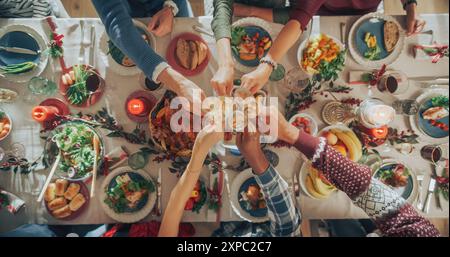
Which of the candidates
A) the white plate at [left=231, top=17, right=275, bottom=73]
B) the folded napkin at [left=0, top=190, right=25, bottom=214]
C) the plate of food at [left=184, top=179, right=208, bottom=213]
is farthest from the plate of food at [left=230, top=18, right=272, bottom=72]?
the folded napkin at [left=0, top=190, right=25, bottom=214]

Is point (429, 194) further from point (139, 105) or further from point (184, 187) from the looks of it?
point (139, 105)

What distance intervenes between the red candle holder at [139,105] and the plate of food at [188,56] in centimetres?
19

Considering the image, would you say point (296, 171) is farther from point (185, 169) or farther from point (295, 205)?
point (185, 169)

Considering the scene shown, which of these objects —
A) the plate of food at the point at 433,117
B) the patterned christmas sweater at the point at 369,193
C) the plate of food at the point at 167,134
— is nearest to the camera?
the patterned christmas sweater at the point at 369,193

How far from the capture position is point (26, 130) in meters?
1.42

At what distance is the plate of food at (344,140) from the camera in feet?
4.58

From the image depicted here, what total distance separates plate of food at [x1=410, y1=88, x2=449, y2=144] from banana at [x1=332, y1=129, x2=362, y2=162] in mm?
317

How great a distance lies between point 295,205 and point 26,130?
4.27 feet

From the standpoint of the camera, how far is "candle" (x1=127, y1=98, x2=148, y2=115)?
4.53 ft

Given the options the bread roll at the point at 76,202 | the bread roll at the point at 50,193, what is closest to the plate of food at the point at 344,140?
the bread roll at the point at 76,202

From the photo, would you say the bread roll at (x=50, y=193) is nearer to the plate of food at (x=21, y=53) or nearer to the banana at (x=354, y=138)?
the plate of food at (x=21, y=53)

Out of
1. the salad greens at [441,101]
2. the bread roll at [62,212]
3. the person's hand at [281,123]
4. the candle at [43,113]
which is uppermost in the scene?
the salad greens at [441,101]

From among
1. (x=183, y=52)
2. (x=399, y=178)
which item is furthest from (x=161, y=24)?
(x=399, y=178)

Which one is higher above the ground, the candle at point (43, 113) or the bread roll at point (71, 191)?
the candle at point (43, 113)
